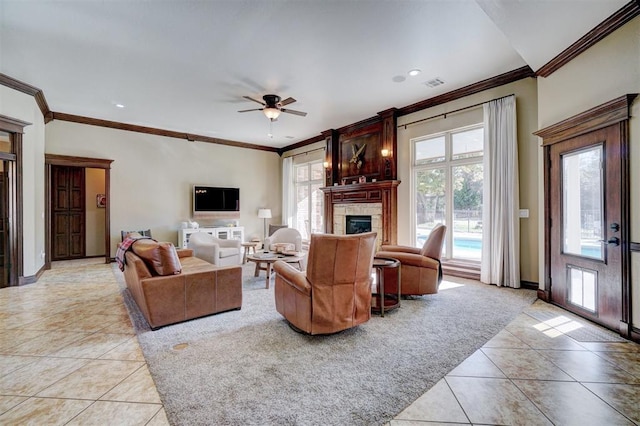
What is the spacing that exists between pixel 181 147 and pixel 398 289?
6674 mm

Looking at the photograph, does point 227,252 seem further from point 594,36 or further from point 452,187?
point 594,36

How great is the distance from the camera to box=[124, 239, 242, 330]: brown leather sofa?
Result: 2975 mm

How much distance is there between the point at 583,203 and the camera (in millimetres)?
3312

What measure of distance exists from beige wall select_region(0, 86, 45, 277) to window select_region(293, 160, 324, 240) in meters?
5.68

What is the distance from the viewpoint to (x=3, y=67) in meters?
4.05

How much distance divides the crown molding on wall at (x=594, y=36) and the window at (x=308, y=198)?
5.38 m

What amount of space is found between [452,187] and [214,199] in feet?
19.4

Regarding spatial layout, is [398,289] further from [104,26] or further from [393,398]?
[104,26]

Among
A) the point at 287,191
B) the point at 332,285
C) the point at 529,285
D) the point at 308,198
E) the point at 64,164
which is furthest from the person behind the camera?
the point at 287,191

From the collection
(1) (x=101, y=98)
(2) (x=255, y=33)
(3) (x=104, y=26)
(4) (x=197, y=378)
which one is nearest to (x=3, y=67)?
(1) (x=101, y=98)

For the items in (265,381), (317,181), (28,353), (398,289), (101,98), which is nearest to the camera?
(265,381)

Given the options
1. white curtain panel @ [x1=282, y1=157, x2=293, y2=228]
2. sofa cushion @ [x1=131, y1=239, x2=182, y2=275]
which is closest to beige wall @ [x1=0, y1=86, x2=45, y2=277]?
Answer: sofa cushion @ [x1=131, y1=239, x2=182, y2=275]

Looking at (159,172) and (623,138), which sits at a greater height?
(159,172)

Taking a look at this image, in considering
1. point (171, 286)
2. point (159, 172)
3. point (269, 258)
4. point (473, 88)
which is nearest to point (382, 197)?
point (473, 88)
